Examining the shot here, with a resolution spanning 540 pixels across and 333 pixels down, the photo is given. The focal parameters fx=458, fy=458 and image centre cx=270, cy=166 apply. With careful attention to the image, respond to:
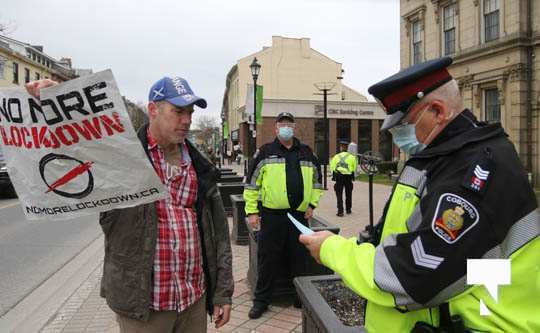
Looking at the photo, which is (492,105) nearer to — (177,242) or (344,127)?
(177,242)

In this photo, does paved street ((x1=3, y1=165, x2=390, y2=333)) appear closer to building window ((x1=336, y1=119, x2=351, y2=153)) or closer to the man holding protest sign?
the man holding protest sign

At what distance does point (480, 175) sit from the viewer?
4.74ft

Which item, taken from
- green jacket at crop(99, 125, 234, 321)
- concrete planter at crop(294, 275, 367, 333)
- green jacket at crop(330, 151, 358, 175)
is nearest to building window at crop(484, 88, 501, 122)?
green jacket at crop(330, 151, 358, 175)

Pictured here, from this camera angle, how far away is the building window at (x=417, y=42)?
22.6 m

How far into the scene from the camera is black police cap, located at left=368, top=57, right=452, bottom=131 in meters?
1.69

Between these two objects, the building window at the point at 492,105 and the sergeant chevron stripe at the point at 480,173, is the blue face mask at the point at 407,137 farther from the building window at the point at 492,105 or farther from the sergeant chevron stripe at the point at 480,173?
the building window at the point at 492,105

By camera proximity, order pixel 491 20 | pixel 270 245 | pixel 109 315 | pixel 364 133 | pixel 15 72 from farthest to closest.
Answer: pixel 364 133, pixel 15 72, pixel 491 20, pixel 109 315, pixel 270 245

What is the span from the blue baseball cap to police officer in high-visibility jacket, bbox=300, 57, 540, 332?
3.74 ft

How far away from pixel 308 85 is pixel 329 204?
35907mm

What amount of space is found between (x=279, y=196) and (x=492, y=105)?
55.1ft

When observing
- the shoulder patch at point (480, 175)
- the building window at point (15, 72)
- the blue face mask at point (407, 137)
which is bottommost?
the shoulder patch at point (480, 175)

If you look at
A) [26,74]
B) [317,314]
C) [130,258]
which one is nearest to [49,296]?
[130,258]

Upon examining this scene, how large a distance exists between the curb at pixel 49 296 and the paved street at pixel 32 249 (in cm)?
13

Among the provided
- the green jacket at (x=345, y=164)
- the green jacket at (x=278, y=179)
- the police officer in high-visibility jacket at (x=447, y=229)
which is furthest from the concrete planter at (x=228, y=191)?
the police officer in high-visibility jacket at (x=447, y=229)
